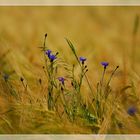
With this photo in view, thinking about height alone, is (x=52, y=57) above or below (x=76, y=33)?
below

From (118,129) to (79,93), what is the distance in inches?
9.5

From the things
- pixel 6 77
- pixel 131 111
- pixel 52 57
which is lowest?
pixel 131 111

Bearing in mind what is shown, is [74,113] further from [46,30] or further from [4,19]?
[4,19]

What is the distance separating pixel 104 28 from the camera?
169 cm

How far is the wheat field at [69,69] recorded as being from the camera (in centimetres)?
166

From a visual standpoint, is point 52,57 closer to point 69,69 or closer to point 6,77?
point 69,69

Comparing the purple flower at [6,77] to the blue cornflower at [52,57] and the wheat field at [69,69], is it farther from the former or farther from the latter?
the blue cornflower at [52,57]

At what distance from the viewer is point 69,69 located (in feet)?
5.53

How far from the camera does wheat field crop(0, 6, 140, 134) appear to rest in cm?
166

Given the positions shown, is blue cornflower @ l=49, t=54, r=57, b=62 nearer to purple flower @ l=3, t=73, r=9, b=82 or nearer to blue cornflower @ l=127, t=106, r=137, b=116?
purple flower @ l=3, t=73, r=9, b=82

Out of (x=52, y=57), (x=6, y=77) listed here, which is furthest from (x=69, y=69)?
(x=6, y=77)

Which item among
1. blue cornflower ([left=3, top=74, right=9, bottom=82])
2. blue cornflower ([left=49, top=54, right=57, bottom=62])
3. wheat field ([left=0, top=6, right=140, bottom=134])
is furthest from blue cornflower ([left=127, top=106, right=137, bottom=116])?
Result: blue cornflower ([left=3, top=74, right=9, bottom=82])

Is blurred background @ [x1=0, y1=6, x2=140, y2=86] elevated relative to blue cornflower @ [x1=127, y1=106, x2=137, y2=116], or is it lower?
elevated

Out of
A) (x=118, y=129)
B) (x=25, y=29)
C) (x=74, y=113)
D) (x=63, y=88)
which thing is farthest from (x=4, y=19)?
(x=118, y=129)
